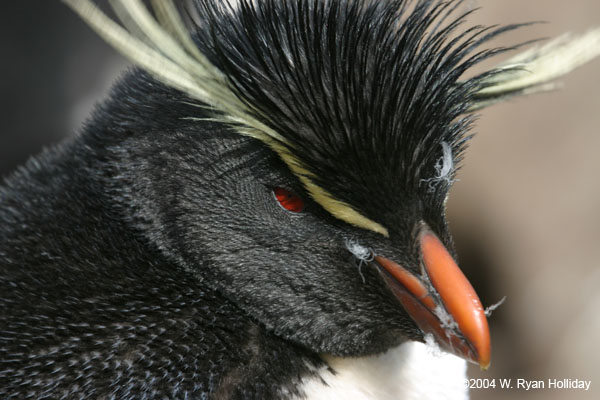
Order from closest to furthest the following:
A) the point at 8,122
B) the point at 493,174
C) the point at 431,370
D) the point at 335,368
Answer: the point at 335,368
the point at 431,370
the point at 8,122
the point at 493,174

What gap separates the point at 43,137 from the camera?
3.10m

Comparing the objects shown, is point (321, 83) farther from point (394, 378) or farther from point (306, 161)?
point (394, 378)

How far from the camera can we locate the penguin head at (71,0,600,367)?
3.99 ft

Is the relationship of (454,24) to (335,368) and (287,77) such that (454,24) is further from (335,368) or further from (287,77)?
(335,368)

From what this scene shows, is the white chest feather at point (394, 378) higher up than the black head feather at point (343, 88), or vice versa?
the black head feather at point (343, 88)

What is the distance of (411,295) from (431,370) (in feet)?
1.28

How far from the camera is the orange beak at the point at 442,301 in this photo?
1.19 m

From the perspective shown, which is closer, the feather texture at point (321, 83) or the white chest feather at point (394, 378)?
the feather texture at point (321, 83)

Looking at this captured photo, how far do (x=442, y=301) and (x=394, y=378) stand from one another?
13.0 inches

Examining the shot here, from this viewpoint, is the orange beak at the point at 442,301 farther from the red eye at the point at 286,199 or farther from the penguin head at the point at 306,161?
the red eye at the point at 286,199

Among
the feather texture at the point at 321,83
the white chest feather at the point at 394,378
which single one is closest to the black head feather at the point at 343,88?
the feather texture at the point at 321,83

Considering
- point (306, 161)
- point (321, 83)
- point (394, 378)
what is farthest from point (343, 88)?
point (394, 378)

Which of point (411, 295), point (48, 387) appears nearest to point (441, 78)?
point (411, 295)

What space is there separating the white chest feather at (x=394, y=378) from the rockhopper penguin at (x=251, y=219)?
1cm
